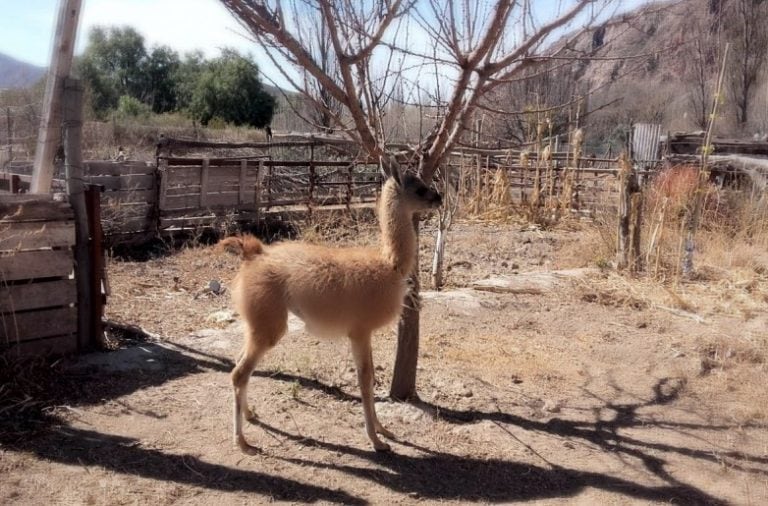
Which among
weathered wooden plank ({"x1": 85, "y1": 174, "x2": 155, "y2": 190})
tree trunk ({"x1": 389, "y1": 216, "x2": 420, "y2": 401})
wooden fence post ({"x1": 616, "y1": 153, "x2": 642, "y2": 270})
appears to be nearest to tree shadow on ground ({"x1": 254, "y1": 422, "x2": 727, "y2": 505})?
tree trunk ({"x1": 389, "y1": 216, "x2": 420, "y2": 401})

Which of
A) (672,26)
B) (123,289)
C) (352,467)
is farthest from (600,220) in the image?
(352,467)

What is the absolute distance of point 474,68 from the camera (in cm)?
493

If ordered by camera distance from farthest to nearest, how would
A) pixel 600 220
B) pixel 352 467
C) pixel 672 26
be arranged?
pixel 600 220
pixel 672 26
pixel 352 467

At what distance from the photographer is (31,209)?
249 inches

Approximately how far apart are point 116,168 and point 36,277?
768cm

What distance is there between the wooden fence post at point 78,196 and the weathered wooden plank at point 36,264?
199 mm

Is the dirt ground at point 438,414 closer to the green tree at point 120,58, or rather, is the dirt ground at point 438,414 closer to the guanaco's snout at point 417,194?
the guanaco's snout at point 417,194

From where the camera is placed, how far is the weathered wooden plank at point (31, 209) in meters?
6.18

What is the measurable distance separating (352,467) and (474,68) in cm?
311

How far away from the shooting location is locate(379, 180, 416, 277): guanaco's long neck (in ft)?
17.2

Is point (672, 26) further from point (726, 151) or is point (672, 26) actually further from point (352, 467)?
point (726, 151)

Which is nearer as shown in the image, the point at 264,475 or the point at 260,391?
the point at 264,475

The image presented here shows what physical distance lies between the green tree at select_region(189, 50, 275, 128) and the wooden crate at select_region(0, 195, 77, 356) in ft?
116

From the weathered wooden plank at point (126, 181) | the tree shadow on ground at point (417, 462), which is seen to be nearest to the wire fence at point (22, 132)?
the weathered wooden plank at point (126, 181)
